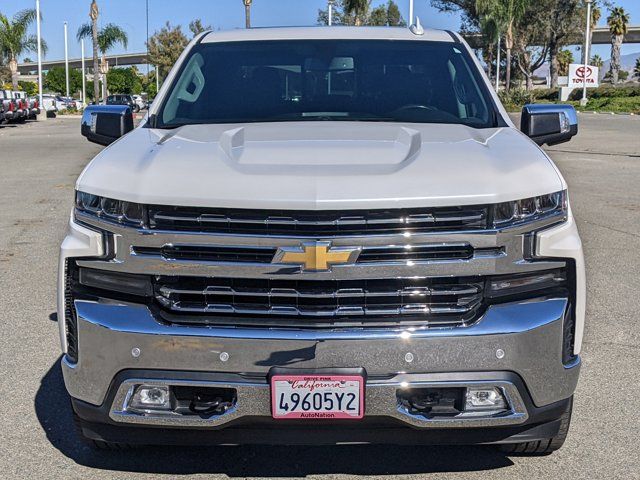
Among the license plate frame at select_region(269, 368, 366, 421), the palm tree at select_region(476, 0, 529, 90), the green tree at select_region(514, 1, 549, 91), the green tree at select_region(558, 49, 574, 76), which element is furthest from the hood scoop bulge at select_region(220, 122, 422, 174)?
the green tree at select_region(558, 49, 574, 76)

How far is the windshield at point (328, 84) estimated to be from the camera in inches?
176

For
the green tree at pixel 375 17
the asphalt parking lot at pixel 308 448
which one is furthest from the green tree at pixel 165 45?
the asphalt parking lot at pixel 308 448

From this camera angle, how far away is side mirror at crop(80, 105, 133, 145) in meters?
4.57

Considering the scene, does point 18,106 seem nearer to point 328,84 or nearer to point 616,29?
point 328,84

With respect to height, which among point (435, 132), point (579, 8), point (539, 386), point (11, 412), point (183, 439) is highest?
point (579, 8)

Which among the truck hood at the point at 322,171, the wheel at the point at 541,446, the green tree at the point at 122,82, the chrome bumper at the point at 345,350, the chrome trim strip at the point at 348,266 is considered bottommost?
the wheel at the point at 541,446

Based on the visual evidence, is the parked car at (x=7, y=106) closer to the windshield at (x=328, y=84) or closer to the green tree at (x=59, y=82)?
the windshield at (x=328, y=84)

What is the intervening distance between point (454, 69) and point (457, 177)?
1822mm

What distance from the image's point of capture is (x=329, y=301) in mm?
3086

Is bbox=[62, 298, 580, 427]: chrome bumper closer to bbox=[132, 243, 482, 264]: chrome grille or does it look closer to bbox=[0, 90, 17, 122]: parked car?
bbox=[132, 243, 482, 264]: chrome grille

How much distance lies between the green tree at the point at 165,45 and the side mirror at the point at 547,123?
279 feet

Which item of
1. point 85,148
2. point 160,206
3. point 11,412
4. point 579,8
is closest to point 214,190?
point 160,206

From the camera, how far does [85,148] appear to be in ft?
75.5

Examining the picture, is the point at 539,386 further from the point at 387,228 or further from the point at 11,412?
the point at 11,412
